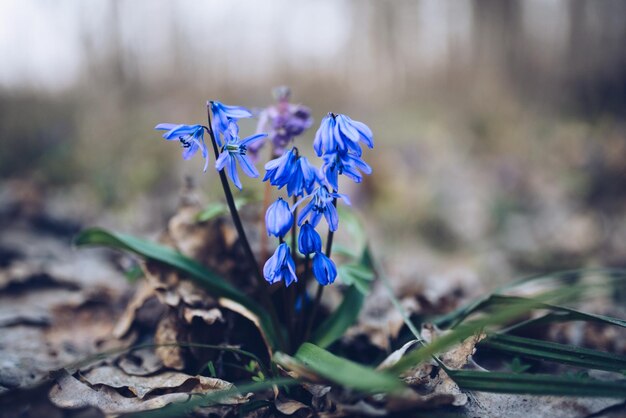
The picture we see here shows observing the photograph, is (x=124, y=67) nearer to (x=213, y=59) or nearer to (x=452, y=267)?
(x=213, y=59)

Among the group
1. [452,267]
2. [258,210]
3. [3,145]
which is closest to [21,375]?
[258,210]

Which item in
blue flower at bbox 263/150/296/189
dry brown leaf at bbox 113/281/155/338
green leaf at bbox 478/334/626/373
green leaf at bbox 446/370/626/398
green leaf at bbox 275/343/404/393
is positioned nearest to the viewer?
green leaf at bbox 275/343/404/393

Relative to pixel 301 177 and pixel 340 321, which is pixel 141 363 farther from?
pixel 301 177

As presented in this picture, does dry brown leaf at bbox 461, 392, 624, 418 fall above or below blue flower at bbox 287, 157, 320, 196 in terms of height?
below

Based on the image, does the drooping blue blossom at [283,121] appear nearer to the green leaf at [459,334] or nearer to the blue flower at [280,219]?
the blue flower at [280,219]

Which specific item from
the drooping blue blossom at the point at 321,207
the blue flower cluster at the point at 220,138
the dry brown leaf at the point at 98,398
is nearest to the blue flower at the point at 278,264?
the drooping blue blossom at the point at 321,207

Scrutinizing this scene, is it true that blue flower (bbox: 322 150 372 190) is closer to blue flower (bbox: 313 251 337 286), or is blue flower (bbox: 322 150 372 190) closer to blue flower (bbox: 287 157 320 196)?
blue flower (bbox: 287 157 320 196)

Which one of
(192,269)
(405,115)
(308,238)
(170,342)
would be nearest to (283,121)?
(308,238)

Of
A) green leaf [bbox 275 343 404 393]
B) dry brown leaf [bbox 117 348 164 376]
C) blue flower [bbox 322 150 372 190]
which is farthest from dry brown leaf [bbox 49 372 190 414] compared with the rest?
blue flower [bbox 322 150 372 190]
